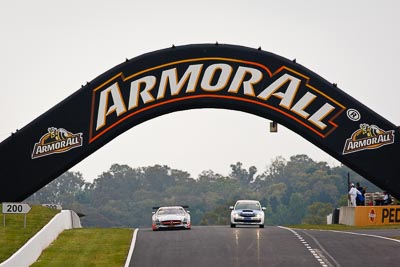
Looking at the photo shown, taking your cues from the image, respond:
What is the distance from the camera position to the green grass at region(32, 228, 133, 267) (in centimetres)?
3092

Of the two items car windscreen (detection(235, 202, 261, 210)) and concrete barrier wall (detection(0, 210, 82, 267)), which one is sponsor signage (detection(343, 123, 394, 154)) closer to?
car windscreen (detection(235, 202, 261, 210))

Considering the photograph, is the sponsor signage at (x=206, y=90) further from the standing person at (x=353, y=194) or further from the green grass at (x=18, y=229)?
the standing person at (x=353, y=194)

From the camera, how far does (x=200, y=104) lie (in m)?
43.4

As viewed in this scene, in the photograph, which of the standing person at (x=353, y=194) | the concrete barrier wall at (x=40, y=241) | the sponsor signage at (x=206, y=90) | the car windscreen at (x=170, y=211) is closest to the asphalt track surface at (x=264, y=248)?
the car windscreen at (x=170, y=211)

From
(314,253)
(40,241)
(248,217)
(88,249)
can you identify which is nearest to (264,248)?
(314,253)

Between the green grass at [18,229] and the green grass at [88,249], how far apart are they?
2.85 feet

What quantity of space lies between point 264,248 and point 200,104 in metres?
10.9

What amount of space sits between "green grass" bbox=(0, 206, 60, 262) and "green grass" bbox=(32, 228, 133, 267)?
0.87m

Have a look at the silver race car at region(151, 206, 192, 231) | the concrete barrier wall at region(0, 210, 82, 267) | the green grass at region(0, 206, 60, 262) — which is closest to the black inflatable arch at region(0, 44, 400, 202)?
the green grass at region(0, 206, 60, 262)

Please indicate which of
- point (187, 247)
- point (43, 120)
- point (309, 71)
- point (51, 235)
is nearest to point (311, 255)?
point (187, 247)

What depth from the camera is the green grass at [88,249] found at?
3092 cm

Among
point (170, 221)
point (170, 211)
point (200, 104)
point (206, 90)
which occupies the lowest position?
point (170, 221)

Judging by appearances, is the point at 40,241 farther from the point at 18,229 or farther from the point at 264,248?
the point at 264,248

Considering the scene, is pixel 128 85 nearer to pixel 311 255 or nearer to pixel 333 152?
pixel 333 152
